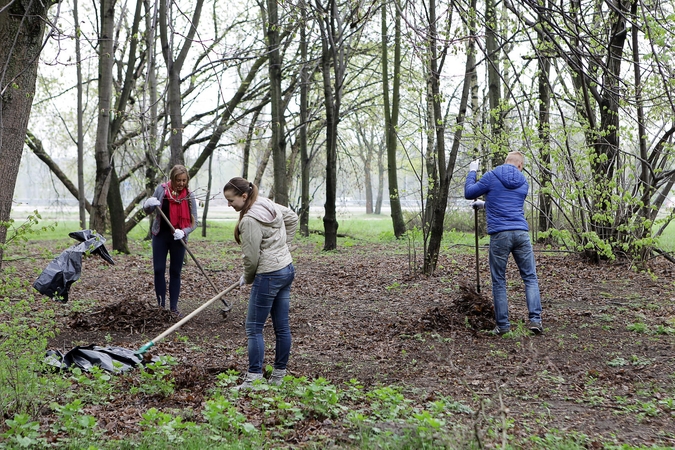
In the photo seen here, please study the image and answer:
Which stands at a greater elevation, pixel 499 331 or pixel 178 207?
pixel 178 207

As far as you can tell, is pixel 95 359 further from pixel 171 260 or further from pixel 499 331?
pixel 499 331

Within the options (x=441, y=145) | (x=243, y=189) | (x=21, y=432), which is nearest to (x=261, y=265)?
(x=243, y=189)

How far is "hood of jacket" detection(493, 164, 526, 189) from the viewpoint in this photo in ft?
20.9

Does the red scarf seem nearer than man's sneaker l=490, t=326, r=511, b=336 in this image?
No

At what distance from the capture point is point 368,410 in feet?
13.2

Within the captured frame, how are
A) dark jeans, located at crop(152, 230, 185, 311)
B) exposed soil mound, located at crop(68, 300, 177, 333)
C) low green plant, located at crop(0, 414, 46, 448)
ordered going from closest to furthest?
low green plant, located at crop(0, 414, 46, 448) → exposed soil mound, located at crop(68, 300, 177, 333) → dark jeans, located at crop(152, 230, 185, 311)

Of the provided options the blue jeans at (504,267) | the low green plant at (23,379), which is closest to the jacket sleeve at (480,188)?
the blue jeans at (504,267)

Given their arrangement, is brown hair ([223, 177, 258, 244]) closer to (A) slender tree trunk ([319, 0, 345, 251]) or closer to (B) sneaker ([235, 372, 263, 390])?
(B) sneaker ([235, 372, 263, 390])

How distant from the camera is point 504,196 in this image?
6359mm

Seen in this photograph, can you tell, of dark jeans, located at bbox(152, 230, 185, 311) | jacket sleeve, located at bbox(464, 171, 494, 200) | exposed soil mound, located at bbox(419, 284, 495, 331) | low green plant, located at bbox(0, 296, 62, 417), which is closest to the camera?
low green plant, located at bbox(0, 296, 62, 417)

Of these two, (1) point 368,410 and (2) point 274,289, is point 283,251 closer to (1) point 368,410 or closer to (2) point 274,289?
(2) point 274,289

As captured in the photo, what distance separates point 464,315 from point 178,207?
3.57 meters

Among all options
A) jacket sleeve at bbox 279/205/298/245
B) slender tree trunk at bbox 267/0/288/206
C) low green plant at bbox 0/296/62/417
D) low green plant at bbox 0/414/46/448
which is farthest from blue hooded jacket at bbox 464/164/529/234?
slender tree trunk at bbox 267/0/288/206

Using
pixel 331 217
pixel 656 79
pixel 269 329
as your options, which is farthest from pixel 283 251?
pixel 331 217
